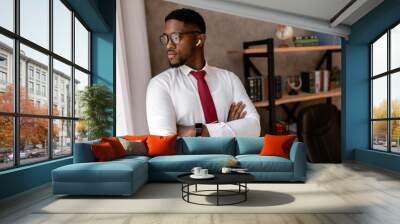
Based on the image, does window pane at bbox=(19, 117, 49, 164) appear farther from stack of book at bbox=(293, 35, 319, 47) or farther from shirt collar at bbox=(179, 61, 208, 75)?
stack of book at bbox=(293, 35, 319, 47)

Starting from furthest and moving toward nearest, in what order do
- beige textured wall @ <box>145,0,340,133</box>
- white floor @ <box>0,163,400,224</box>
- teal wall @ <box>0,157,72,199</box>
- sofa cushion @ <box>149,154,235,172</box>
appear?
beige textured wall @ <box>145,0,340,133</box>
sofa cushion @ <box>149,154,235,172</box>
teal wall @ <box>0,157,72,199</box>
white floor @ <box>0,163,400,224</box>

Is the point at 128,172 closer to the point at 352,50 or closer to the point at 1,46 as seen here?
the point at 1,46

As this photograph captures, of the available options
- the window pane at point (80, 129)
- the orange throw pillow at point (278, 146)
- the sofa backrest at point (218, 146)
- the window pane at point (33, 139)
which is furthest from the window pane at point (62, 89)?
the orange throw pillow at point (278, 146)

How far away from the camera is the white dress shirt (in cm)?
673

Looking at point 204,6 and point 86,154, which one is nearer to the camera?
point 86,154

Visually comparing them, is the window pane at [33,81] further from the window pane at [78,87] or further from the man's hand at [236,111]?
the man's hand at [236,111]

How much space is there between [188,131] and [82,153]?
2.16 m

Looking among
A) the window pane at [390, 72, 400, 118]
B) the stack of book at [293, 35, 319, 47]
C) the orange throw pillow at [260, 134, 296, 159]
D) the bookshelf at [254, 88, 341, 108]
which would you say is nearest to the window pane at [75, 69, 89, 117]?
the orange throw pillow at [260, 134, 296, 159]

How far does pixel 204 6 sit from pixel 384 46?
316 cm

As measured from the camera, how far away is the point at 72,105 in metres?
6.61

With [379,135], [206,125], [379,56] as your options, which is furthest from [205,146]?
[379,56]

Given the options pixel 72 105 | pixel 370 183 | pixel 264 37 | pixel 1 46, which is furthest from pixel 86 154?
pixel 264 37

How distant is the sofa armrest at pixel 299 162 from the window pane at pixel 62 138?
3107 mm

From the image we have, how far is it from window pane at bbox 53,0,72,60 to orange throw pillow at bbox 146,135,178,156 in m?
1.77
